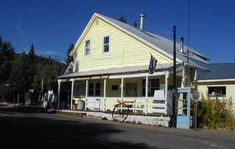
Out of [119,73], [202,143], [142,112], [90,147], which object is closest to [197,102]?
[142,112]

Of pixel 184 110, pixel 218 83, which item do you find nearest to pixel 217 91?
pixel 218 83

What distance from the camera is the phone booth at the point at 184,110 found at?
2316 centimetres

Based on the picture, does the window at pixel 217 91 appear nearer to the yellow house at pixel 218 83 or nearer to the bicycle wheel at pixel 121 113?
the yellow house at pixel 218 83

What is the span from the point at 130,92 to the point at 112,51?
3.45 m

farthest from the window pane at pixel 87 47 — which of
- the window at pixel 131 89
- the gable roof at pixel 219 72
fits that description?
the gable roof at pixel 219 72

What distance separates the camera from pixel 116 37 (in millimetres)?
32062

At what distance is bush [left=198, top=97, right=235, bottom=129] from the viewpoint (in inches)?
952

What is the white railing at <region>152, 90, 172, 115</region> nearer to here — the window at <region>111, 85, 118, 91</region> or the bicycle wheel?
the bicycle wheel

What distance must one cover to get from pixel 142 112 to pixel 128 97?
13.0 ft

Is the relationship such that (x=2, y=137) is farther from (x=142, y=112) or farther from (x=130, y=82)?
(x=130, y=82)

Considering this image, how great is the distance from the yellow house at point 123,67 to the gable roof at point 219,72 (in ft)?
2.09

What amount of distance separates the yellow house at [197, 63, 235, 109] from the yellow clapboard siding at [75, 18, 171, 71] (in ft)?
8.53

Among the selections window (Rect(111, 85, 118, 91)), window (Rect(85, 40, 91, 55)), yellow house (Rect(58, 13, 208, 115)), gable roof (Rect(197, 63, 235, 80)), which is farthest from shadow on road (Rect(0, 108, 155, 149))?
window (Rect(85, 40, 91, 55))

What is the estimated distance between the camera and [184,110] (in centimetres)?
2406
